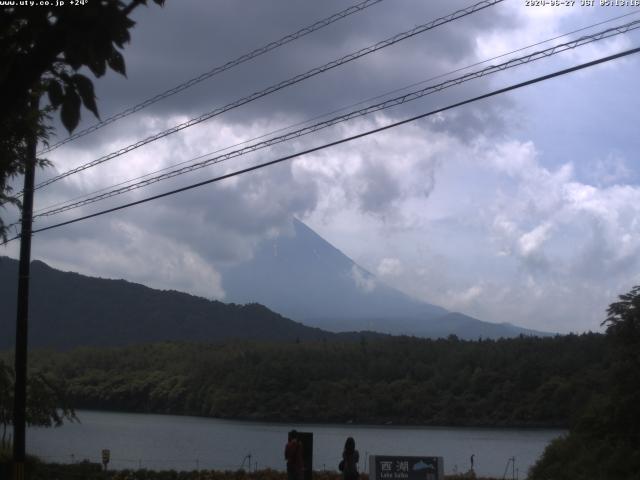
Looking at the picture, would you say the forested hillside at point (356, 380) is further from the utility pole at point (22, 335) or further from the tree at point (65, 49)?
the tree at point (65, 49)

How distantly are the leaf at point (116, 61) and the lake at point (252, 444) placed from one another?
30.6m

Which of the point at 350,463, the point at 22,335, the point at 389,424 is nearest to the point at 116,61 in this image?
the point at 350,463

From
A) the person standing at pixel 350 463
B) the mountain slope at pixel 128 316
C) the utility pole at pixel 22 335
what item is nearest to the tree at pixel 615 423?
the person standing at pixel 350 463

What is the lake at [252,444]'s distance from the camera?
4162 centimetres

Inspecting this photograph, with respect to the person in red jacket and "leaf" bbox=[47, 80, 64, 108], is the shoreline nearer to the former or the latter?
the person in red jacket

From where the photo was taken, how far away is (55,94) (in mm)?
5531

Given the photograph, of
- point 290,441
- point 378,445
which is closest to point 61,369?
point 378,445

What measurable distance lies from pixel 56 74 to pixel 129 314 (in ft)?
554

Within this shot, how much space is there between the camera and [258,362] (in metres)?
91.5

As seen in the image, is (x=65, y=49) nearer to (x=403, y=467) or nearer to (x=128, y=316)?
(x=403, y=467)

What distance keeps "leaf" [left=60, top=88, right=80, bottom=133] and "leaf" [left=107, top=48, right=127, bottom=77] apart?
0.30 metres

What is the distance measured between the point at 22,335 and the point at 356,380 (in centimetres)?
6292

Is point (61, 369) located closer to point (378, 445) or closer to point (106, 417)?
point (106, 417)

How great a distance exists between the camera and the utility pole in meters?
20.5
